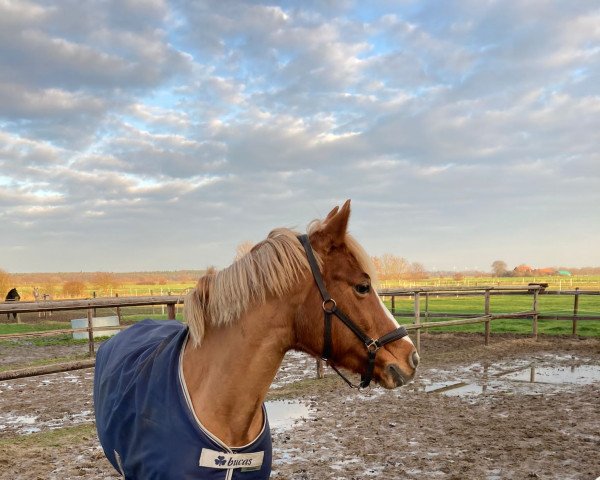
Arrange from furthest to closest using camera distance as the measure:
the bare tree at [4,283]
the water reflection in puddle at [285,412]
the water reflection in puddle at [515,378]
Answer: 1. the bare tree at [4,283]
2. the water reflection in puddle at [515,378]
3. the water reflection in puddle at [285,412]

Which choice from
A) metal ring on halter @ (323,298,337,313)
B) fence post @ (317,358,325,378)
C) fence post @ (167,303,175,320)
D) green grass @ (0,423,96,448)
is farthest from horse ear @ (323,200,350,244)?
fence post @ (317,358,325,378)

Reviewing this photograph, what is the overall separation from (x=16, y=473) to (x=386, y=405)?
4038 millimetres

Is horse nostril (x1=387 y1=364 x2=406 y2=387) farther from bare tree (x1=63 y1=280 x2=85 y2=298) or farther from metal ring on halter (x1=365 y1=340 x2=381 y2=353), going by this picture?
bare tree (x1=63 y1=280 x2=85 y2=298)

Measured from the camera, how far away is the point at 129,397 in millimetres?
2135

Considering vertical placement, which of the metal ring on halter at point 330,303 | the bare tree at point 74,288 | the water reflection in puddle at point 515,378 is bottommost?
the bare tree at point 74,288

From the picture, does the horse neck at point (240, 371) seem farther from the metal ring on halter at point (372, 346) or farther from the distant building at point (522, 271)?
the distant building at point (522, 271)

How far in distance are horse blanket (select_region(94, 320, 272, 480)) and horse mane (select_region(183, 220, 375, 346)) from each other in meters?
0.18

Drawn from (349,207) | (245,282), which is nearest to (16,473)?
(245,282)

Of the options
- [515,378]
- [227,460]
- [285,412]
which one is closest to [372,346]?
[227,460]

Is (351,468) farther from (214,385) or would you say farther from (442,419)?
(214,385)

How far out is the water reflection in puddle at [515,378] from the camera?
22.9 ft

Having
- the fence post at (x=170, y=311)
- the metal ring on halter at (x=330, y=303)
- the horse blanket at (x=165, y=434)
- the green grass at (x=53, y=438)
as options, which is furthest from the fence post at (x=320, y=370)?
the metal ring on halter at (x=330, y=303)

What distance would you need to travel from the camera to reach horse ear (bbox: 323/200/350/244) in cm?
198

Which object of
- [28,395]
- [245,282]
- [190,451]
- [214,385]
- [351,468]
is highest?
[245,282]
